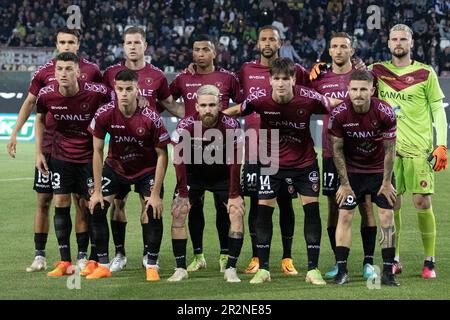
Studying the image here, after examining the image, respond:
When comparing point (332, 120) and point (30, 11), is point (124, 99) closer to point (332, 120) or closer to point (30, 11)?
point (332, 120)

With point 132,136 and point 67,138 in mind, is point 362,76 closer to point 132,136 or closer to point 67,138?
point 132,136

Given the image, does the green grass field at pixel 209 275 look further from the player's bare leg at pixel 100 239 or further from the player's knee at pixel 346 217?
the player's knee at pixel 346 217

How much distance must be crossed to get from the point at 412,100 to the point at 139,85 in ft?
8.39

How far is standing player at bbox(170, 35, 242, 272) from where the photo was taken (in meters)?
9.73

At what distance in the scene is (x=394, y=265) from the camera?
9.19 m

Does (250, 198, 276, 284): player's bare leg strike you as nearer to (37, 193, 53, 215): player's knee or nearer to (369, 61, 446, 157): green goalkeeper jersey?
(369, 61, 446, 157): green goalkeeper jersey

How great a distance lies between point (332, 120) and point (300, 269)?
5.31 feet

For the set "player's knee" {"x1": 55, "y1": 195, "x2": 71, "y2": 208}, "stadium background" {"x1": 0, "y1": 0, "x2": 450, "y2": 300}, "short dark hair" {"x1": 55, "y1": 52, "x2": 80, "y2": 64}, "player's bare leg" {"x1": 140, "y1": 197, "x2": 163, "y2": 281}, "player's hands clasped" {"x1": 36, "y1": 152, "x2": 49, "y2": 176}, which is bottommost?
"player's bare leg" {"x1": 140, "y1": 197, "x2": 163, "y2": 281}

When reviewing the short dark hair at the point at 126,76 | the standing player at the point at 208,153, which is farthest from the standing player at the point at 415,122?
the short dark hair at the point at 126,76

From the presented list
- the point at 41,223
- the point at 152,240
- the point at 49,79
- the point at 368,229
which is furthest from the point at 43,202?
the point at 368,229

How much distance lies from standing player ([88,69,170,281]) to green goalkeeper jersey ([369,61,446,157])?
2200 mm

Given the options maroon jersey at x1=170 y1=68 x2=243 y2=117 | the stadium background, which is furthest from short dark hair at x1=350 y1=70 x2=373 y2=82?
the stadium background

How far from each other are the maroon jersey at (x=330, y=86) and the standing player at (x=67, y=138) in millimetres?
1967

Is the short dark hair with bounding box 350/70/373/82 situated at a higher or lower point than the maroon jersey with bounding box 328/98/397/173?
higher
